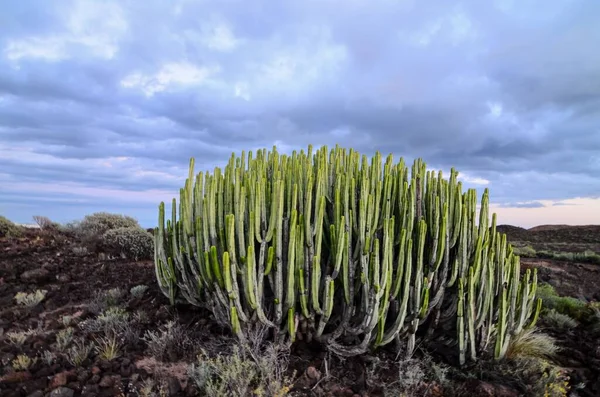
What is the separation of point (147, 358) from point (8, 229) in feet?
32.8

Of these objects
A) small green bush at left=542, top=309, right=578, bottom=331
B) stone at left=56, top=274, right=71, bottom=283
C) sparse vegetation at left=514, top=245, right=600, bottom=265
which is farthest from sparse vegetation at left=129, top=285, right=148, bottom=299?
sparse vegetation at left=514, top=245, right=600, bottom=265

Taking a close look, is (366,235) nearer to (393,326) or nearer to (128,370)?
(393,326)

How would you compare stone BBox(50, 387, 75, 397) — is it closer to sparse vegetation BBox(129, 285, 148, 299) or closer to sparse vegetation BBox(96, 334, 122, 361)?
sparse vegetation BBox(96, 334, 122, 361)

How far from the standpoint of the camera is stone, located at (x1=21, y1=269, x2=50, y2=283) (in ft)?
27.0

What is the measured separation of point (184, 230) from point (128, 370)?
163 centimetres

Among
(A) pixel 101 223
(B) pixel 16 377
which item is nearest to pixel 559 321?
(B) pixel 16 377

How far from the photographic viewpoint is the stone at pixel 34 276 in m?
8.24

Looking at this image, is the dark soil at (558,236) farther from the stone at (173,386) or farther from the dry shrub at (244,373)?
the stone at (173,386)

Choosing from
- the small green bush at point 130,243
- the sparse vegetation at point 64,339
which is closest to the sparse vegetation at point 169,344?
the sparse vegetation at point 64,339

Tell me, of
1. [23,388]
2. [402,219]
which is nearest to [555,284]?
[402,219]

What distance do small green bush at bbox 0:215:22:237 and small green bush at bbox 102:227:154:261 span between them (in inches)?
148

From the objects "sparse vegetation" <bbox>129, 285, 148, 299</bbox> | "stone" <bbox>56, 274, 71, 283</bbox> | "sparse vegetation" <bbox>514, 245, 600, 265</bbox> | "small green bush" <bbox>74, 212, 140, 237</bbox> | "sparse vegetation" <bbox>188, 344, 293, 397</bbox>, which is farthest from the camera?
"sparse vegetation" <bbox>514, 245, 600, 265</bbox>

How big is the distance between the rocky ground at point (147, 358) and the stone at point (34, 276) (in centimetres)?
75

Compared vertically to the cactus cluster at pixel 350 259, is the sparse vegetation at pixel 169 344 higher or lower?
lower
